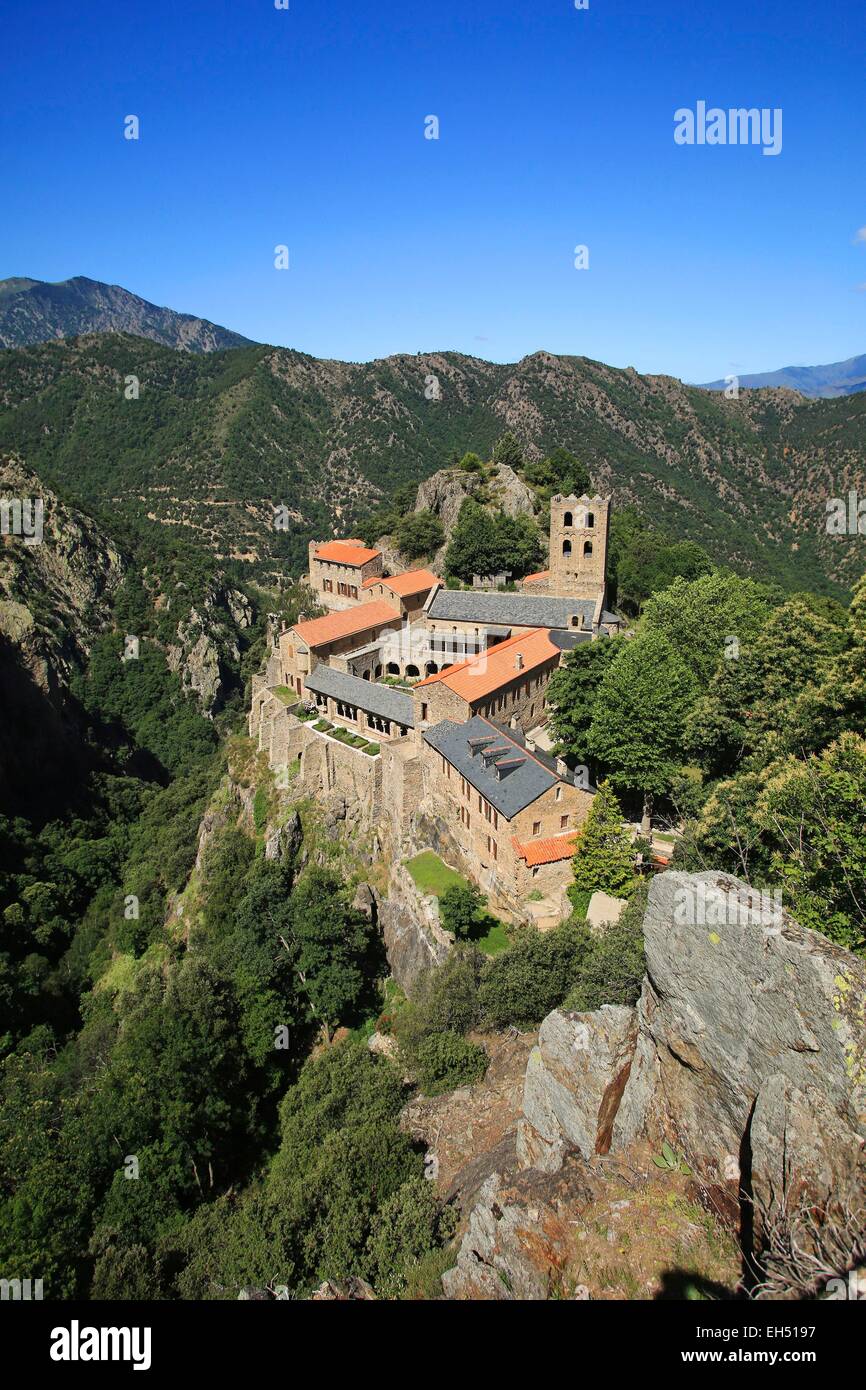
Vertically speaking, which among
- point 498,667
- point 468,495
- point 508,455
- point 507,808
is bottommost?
point 507,808

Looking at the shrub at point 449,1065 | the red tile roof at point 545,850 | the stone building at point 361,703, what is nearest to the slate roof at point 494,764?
the red tile roof at point 545,850

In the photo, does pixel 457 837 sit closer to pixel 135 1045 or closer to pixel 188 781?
pixel 135 1045

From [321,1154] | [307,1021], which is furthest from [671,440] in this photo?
[321,1154]

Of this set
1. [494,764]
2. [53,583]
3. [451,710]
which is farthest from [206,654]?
[494,764]

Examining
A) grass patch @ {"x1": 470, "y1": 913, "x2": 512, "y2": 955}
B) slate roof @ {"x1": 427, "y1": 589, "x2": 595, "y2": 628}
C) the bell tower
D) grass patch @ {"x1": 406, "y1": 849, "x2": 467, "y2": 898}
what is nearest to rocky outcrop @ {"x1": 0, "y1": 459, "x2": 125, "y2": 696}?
slate roof @ {"x1": 427, "y1": 589, "x2": 595, "y2": 628}

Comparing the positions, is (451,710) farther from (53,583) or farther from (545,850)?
(53,583)

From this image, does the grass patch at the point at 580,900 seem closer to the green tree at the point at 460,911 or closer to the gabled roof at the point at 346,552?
the green tree at the point at 460,911
